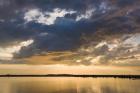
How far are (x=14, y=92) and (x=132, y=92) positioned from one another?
27607 mm

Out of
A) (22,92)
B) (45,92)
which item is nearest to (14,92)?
(22,92)

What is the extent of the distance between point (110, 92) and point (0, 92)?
1034 inches

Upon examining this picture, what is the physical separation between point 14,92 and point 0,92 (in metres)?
3.66

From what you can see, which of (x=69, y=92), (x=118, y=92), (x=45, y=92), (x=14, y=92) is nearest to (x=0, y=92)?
(x=14, y=92)

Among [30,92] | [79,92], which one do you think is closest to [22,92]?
[30,92]

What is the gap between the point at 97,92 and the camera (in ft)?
220

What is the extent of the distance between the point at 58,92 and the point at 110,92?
12679 millimetres

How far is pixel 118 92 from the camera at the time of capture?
6944cm

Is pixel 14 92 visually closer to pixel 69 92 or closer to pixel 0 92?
pixel 0 92

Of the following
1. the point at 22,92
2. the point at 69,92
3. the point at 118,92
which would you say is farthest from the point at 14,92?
the point at 118,92

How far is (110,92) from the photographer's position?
226 ft

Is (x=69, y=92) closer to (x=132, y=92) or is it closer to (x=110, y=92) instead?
(x=110, y=92)

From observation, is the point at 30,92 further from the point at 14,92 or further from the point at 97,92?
the point at 97,92

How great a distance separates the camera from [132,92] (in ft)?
220
